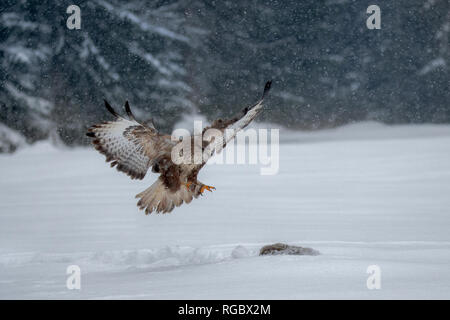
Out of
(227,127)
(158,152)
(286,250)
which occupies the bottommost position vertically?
(286,250)

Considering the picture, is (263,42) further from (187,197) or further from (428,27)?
(187,197)

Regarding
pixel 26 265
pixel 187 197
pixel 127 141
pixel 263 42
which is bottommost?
pixel 26 265

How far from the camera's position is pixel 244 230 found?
18.4ft

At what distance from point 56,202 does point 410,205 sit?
13.7ft

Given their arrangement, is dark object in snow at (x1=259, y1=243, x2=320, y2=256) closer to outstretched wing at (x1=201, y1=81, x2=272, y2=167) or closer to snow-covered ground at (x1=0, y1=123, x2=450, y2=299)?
snow-covered ground at (x1=0, y1=123, x2=450, y2=299)

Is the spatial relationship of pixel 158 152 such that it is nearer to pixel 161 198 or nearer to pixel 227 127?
pixel 161 198

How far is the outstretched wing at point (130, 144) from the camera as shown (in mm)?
4023

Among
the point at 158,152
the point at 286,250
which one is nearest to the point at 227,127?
the point at 158,152

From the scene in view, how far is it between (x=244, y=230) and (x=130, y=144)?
1783mm

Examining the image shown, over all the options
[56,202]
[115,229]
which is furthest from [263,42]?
[115,229]

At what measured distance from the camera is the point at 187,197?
4195 millimetres

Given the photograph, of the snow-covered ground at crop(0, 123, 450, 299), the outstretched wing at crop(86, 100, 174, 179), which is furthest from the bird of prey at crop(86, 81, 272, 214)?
the snow-covered ground at crop(0, 123, 450, 299)

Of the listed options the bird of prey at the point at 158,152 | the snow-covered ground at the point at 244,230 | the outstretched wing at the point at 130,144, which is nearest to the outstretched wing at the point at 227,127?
the bird of prey at the point at 158,152

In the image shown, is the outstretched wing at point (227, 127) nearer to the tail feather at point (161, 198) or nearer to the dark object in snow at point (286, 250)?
the tail feather at point (161, 198)
